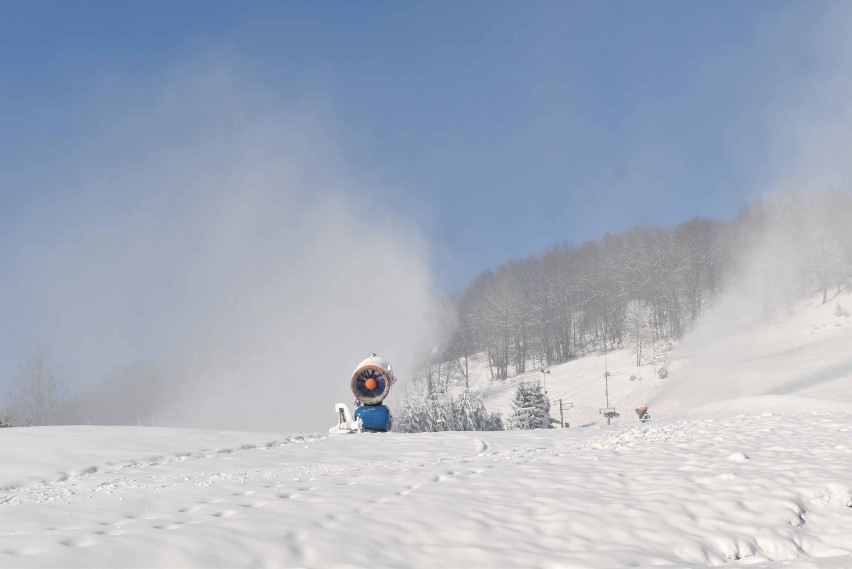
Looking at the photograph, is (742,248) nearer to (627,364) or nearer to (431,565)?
(627,364)

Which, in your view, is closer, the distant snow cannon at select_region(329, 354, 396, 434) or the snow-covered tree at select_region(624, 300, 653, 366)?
the distant snow cannon at select_region(329, 354, 396, 434)

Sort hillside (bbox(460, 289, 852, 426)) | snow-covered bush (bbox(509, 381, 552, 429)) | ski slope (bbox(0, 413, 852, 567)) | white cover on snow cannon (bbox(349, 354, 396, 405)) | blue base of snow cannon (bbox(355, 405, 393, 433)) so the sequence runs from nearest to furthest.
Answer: ski slope (bbox(0, 413, 852, 567)), blue base of snow cannon (bbox(355, 405, 393, 433)), white cover on snow cannon (bbox(349, 354, 396, 405)), hillside (bbox(460, 289, 852, 426)), snow-covered bush (bbox(509, 381, 552, 429))

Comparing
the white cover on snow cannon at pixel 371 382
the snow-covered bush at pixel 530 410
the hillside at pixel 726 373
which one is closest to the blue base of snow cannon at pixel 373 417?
the white cover on snow cannon at pixel 371 382

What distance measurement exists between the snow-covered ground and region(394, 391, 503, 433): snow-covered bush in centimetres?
2768

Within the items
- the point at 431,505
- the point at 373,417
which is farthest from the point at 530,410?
the point at 431,505

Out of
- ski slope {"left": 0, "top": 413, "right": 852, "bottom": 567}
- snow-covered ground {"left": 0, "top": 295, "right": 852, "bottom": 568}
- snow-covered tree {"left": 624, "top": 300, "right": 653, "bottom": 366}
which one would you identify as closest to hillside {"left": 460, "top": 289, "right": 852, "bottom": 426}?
snow-covered tree {"left": 624, "top": 300, "right": 653, "bottom": 366}

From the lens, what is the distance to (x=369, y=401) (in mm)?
17719

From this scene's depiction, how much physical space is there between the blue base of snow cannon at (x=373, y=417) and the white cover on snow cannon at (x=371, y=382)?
0.65 feet

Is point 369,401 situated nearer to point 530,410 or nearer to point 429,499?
point 429,499

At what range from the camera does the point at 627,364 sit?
67.6 metres

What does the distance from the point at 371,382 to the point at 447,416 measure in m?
24.5

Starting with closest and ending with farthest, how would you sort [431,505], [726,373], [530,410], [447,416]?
1. [431,505]
2. [447,416]
3. [530,410]
4. [726,373]

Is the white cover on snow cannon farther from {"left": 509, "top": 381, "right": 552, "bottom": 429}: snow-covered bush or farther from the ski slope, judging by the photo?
{"left": 509, "top": 381, "right": 552, "bottom": 429}: snow-covered bush

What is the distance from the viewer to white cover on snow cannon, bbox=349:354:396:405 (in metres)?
17.7
